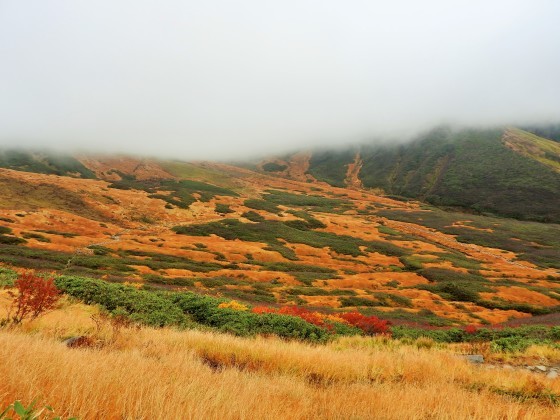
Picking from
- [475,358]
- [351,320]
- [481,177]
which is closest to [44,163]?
[351,320]

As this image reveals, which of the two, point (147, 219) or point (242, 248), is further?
point (147, 219)

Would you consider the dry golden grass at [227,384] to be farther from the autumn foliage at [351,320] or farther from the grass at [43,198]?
the grass at [43,198]

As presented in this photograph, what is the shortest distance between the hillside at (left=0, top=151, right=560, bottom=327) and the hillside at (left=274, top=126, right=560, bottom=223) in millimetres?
24990

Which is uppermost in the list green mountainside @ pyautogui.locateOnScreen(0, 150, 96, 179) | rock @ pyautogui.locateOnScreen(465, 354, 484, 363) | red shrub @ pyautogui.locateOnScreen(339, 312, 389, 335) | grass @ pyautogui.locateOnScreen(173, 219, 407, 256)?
green mountainside @ pyautogui.locateOnScreen(0, 150, 96, 179)

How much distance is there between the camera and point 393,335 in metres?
21.2

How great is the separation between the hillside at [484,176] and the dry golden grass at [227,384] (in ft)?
465

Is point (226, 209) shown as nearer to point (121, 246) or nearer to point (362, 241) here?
point (362, 241)

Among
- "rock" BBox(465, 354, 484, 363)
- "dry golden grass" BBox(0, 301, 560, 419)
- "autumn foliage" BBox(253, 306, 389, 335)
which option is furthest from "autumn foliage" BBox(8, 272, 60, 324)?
"rock" BBox(465, 354, 484, 363)

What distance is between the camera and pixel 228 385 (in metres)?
4.73

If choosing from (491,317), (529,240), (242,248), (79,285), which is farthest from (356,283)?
(529,240)

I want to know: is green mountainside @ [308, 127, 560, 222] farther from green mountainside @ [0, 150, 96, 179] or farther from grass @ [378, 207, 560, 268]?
green mountainside @ [0, 150, 96, 179]

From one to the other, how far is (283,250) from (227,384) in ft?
199

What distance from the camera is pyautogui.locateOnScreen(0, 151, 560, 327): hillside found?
39.2 meters

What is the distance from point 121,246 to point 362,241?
47087 millimetres
